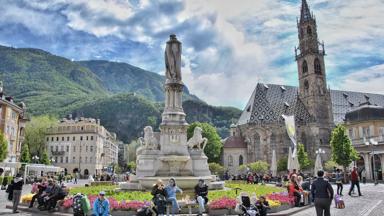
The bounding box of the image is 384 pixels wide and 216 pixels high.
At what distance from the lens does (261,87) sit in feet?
281

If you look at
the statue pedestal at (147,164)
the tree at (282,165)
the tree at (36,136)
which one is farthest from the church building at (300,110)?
the statue pedestal at (147,164)

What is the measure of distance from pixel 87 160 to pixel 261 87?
4831cm

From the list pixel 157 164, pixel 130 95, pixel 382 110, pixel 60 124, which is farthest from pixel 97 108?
pixel 157 164

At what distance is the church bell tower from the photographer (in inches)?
3187

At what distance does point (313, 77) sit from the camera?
8450 cm

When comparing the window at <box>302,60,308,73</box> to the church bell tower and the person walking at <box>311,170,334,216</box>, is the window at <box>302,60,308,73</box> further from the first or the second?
the person walking at <box>311,170,334,216</box>

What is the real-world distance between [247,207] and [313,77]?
79.9 meters

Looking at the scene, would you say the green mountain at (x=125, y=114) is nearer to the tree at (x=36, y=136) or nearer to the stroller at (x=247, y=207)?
the tree at (x=36, y=136)

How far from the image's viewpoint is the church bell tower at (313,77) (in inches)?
3187

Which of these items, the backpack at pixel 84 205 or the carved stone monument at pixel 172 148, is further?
the carved stone monument at pixel 172 148

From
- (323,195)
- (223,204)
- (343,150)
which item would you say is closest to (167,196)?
(223,204)

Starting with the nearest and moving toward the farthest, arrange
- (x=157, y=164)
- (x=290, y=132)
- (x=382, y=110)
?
(x=157, y=164), (x=290, y=132), (x=382, y=110)

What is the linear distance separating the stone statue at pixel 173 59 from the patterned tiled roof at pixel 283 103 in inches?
2294

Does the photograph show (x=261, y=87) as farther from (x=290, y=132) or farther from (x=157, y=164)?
(x=157, y=164)
